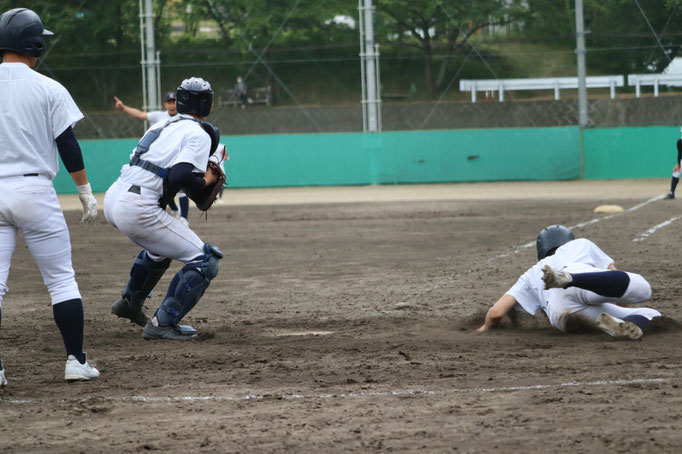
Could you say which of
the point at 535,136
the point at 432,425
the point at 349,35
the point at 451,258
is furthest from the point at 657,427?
the point at 349,35

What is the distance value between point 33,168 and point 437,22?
25.1 metres

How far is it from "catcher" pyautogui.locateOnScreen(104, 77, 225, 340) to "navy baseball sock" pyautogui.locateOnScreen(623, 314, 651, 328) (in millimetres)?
2856

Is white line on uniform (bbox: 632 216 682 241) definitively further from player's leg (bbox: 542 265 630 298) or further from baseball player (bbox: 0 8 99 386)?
baseball player (bbox: 0 8 99 386)

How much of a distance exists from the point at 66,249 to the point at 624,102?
25.6m

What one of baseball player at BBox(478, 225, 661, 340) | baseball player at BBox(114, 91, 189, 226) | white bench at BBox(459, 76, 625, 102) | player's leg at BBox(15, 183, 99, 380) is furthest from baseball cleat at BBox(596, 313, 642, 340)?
white bench at BBox(459, 76, 625, 102)

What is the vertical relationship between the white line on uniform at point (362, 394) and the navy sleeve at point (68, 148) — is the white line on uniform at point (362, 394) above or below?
below

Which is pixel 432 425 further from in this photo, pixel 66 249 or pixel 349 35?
pixel 349 35

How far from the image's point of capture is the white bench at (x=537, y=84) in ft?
94.1

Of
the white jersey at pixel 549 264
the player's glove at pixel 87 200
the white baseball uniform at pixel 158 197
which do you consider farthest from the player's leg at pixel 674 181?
the player's glove at pixel 87 200

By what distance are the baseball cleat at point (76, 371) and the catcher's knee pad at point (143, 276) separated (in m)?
1.53

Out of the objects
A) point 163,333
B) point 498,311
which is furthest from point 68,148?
point 498,311

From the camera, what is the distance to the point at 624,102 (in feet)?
93.4

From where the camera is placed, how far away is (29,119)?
516 cm

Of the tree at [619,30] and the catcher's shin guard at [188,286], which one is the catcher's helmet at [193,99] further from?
the tree at [619,30]
